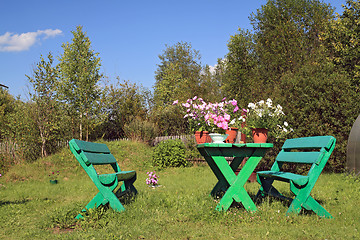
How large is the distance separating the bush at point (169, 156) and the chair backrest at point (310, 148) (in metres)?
6.65

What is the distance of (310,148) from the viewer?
170 inches

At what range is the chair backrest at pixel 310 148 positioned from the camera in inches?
150

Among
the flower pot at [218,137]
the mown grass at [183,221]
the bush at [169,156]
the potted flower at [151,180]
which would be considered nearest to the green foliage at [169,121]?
the bush at [169,156]

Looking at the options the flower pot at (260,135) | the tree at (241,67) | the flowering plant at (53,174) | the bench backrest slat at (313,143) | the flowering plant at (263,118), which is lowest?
the flowering plant at (53,174)

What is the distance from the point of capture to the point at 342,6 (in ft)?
54.6

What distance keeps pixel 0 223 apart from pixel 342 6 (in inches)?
708

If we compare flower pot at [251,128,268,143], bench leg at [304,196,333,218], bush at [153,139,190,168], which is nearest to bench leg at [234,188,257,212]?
bench leg at [304,196,333,218]

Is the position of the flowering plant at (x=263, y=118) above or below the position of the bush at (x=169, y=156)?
above

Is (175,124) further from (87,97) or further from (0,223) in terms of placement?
(0,223)

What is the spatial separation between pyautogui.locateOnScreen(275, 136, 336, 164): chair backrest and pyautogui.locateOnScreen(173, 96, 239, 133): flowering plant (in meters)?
0.98

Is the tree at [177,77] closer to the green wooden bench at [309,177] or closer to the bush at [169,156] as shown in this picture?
the bush at [169,156]

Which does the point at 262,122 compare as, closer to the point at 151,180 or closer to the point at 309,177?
the point at 309,177

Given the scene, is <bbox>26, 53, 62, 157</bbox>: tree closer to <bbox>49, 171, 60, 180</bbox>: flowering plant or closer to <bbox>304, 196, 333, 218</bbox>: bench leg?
<bbox>49, 171, 60, 180</bbox>: flowering plant

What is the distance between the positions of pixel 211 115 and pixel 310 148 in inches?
56.8
